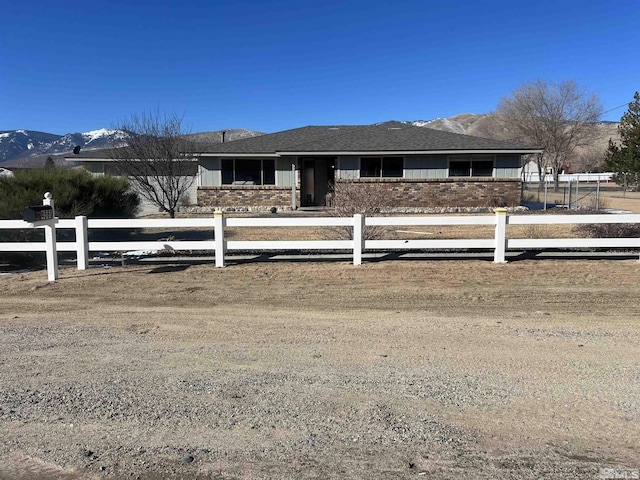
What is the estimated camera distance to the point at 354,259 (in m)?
10.2

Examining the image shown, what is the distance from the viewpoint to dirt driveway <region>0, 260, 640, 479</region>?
10.9 ft

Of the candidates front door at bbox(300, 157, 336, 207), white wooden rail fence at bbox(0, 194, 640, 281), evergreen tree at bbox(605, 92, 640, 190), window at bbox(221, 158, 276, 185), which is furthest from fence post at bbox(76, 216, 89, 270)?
evergreen tree at bbox(605, 92, 640, 190)

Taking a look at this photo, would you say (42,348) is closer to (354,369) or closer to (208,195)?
(354,369)

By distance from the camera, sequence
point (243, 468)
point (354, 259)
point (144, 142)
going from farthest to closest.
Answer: point (144, 142)
point (354, 259)
point (243, 468)

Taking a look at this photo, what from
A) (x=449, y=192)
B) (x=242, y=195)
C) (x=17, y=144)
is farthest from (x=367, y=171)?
(x=17, y=144)

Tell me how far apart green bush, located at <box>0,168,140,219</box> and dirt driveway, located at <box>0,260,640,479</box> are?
4736 millimetres

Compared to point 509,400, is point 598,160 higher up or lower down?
higher up

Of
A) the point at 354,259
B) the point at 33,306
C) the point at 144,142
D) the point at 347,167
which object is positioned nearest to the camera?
the point at 33,306

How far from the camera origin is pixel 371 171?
2525cm

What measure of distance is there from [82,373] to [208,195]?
852 inches

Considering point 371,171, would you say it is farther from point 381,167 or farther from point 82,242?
point 82,242

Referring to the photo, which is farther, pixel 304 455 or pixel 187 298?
pixel 187 298

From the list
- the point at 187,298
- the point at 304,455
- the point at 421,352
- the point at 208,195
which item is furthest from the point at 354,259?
the point at 208,195

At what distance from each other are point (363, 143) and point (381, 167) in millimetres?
1533
